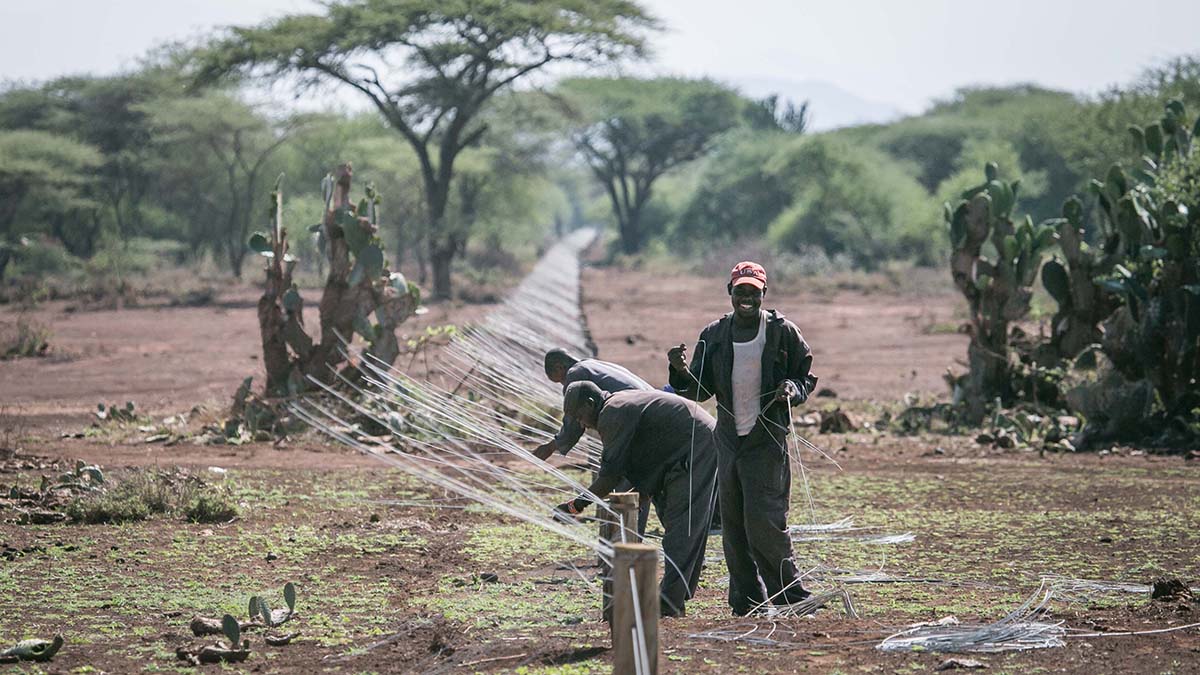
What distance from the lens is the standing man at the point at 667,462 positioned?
19.0 ft

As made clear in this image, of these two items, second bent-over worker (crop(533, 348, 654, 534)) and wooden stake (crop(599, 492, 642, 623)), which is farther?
second bent-over worker (crop(533, 348, 654, 534))

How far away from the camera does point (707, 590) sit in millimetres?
6504

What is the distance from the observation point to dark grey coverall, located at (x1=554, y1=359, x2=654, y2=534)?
6.20 meters

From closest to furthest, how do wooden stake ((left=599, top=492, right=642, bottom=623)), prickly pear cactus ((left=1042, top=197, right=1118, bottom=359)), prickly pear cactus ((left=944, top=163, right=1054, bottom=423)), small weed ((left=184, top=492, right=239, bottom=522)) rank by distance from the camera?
wooden stake ((left=599, top=492, right=642, bottom=623))
small weed ((left=184, top=492, right=239, bottom=522))
prickly pear cactus ((left=1042, top=197, right=1118, bottom=359))
prickly pear cactus ((left=944, top=163, right=1054, bottom=423))

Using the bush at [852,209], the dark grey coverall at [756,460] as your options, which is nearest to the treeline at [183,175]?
the bush at [852,209]

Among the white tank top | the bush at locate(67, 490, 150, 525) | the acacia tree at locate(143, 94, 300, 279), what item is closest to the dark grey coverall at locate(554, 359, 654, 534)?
the white tank top

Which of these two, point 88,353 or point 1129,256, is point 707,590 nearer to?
point 1129,256

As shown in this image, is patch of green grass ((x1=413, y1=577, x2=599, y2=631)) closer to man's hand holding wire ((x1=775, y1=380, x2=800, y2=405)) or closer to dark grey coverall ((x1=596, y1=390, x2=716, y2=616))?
dark grey coverall ((x1=596, y1=390, x2=716, y2=616))

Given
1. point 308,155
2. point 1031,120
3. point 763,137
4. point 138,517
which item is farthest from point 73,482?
point 763,137

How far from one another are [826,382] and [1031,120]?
32.0m

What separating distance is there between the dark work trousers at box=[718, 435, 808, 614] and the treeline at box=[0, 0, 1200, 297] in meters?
16.1

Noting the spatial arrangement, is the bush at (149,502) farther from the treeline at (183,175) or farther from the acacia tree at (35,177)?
the acacia tree at (35,177)

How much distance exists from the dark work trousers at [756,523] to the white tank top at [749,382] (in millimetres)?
81

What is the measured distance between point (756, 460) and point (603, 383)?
3.55 feet
